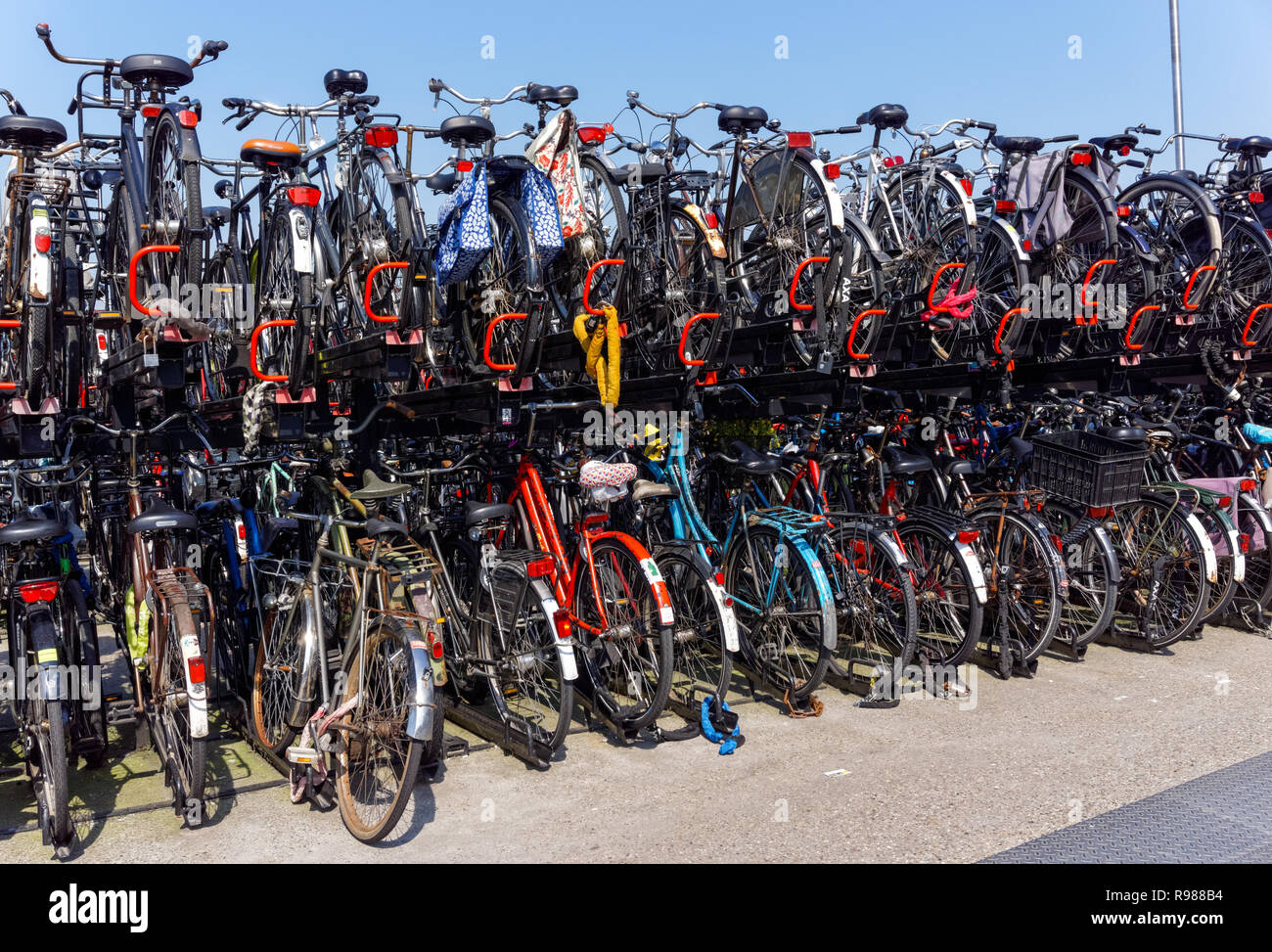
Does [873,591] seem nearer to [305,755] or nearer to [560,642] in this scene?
[560,642]

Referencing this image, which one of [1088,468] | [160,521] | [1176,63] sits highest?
[1176,63]

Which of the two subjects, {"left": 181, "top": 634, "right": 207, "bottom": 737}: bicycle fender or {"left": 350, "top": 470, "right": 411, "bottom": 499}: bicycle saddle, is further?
{"left": 350, "top": 470, "right": 411, "bottom": 499}: bicycle saddle

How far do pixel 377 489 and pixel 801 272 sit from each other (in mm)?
2668

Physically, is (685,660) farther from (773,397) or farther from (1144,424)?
(1144,424)

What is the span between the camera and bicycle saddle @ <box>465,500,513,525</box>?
181 inches

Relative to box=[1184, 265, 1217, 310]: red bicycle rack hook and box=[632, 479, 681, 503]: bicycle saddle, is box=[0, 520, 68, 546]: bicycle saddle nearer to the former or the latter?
box=[632, 479, 681, 503]: bicycle saddle

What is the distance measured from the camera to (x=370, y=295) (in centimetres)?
474

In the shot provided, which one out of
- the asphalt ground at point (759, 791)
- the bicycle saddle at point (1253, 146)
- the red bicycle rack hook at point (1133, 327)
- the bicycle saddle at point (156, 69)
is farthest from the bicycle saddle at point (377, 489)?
the bicycle saddle at point (1253, 146)

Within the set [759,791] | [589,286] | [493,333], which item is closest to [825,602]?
[759,791]

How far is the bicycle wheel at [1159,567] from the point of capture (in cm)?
623

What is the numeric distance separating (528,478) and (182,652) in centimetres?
166

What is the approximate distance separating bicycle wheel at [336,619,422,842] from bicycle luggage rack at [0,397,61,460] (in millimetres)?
1750

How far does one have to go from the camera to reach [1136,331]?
6508 mm

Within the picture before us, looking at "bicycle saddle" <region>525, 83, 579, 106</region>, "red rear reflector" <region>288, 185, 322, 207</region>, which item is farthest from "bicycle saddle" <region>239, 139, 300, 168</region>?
"bicycle saddle" <region>525, 83, 579, 106</region>
